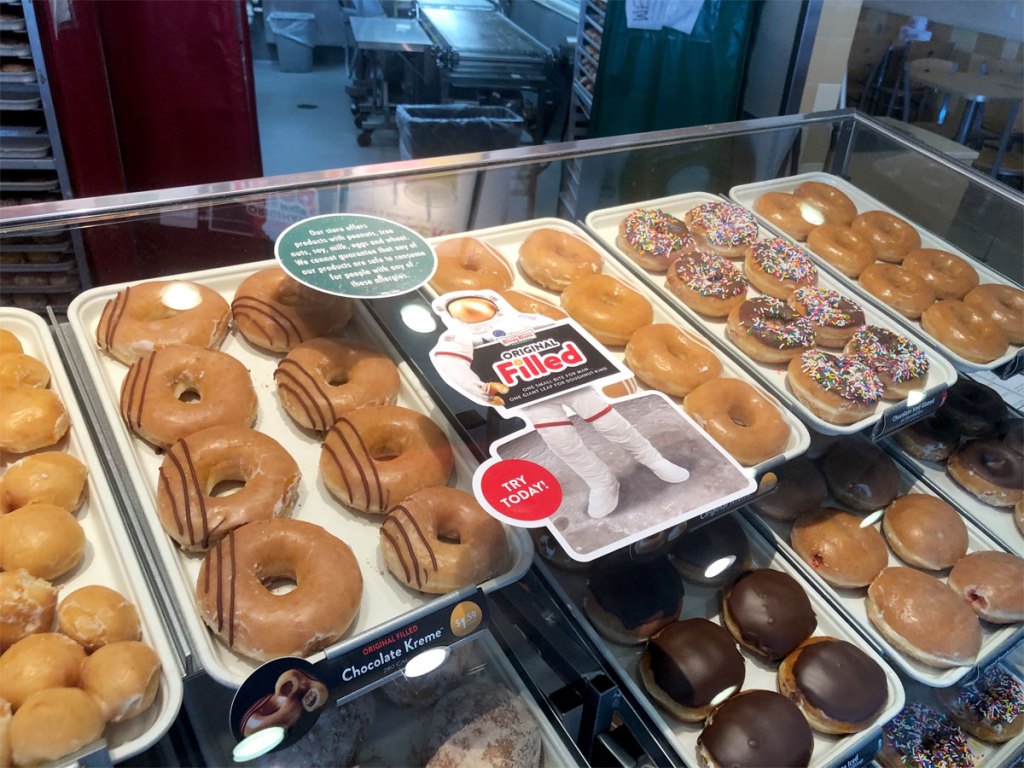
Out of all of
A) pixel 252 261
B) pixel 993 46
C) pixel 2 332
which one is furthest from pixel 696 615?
pixel 993 46

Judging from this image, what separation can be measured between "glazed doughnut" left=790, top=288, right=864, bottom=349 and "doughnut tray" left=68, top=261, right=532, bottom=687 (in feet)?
3.30

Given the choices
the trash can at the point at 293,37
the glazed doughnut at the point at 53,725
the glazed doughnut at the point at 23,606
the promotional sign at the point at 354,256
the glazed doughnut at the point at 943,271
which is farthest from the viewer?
the trash can at the point at 293,37

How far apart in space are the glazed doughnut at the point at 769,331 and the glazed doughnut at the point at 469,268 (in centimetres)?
55

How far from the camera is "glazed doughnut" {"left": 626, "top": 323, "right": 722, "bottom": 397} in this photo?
1582mm

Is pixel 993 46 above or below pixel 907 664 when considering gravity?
above

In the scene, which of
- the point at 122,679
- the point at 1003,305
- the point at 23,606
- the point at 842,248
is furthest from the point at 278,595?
the point at 1003,305

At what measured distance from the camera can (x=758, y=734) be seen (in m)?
1.30

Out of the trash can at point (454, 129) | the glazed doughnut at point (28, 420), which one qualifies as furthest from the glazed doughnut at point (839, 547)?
the trash can at point (454, 129)

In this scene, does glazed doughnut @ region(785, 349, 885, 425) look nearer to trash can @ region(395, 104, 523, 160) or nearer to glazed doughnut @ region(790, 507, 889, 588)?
glazed doughnut @ region(790, 507, 889, 588)

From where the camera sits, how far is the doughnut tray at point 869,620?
4.93ft

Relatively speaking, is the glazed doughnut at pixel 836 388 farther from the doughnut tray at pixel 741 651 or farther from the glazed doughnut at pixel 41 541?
the glazed doughnut at pixel 41 541

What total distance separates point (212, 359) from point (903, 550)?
4.94 ft

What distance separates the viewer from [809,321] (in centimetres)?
192

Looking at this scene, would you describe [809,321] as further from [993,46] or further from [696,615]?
[993,46]
